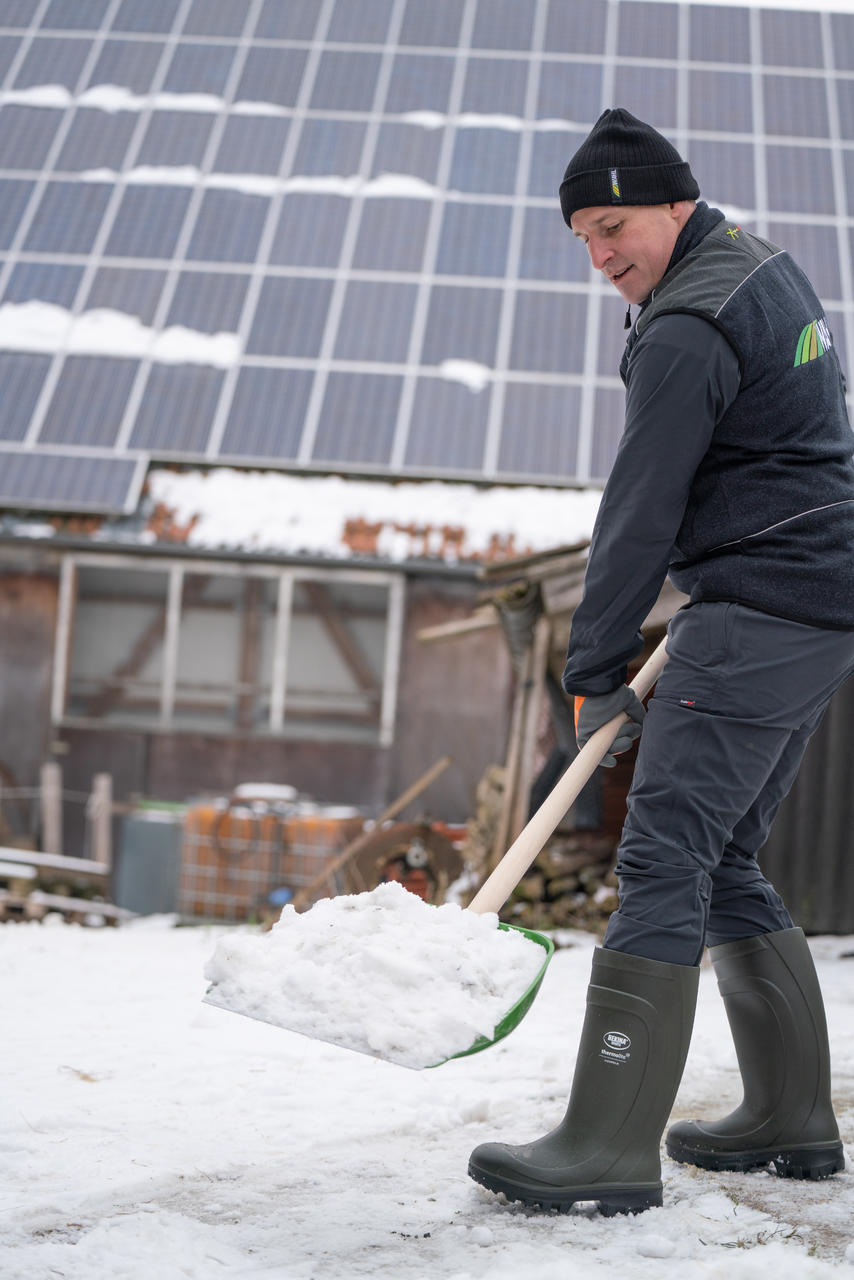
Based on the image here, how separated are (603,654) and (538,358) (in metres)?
9.28

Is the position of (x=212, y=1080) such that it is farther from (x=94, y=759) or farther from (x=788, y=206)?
(x=788, y=206)

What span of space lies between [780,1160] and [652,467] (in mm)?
1332

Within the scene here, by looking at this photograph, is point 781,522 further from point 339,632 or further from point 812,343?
point 339,632

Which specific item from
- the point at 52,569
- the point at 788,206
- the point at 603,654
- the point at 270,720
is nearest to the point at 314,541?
the point at 270,720

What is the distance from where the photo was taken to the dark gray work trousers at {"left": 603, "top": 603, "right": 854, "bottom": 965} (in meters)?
2.19

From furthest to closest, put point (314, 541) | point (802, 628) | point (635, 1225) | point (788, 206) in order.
→ point (788, 206) < point (314, 541) < point (802, 628) < point (635, 1225)

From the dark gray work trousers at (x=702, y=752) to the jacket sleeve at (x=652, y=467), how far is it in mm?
134

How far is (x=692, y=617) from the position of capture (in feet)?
7.56

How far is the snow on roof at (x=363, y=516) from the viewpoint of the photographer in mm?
10227

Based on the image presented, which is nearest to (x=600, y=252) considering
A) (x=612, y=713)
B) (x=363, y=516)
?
(x=612, y=713)

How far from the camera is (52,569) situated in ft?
35.0

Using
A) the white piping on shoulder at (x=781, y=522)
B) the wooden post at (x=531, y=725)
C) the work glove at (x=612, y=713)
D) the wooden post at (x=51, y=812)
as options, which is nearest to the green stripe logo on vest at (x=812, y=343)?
the white piping on shoulder at (x=781, y=522)

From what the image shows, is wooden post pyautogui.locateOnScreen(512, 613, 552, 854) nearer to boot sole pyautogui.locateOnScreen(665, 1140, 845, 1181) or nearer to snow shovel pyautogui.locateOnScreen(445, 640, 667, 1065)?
boot sole pyautogui.locateOnScreen(665, 1140, 845, 1181)

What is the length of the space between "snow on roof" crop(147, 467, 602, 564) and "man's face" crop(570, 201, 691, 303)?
25.1 ft
